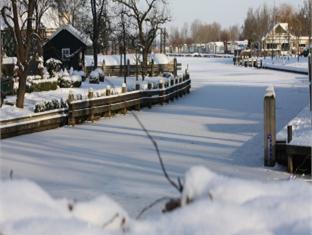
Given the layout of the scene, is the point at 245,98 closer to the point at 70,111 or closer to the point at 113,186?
the point at 70,111

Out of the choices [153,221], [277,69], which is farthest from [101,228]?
[277,69]

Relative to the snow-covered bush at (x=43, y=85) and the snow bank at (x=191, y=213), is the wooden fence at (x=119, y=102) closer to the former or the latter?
the snow-covered bush at (x=43, y=85)

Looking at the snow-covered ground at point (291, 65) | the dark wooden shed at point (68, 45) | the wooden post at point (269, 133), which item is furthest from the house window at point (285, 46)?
the wooden post at point (269, 133)

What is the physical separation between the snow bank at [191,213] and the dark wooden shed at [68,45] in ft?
135

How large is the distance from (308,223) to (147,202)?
5.54 meters

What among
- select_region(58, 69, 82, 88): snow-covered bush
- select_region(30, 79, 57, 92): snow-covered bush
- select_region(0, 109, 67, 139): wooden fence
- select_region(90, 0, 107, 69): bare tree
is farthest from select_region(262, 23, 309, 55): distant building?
select_region(0, 109, 67, 139): wooden fence

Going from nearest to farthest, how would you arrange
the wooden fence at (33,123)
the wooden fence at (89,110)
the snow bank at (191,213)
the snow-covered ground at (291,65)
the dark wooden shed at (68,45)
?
the snow bank at (191,213), the wooden fence at (33,123), the wooden fence at (89,110), the dark wooden shed at (68,45), the snow-covered ground at (291,65)

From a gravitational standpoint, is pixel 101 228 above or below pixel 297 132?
above

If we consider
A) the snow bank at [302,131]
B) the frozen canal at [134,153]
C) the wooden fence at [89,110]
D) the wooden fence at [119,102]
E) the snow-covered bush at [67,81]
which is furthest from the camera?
the snow-covered bush at [67,81]

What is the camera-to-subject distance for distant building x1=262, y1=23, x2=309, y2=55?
94062 mm

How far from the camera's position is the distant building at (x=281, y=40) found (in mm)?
94062

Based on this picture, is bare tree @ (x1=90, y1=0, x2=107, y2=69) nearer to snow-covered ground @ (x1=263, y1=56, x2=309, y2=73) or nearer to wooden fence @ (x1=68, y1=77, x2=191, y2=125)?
wooden fence @ (x1=68, y1=77, x2=191, y2=125)

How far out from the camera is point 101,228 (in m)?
2.38

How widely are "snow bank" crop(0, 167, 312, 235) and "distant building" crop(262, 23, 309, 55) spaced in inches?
3583
